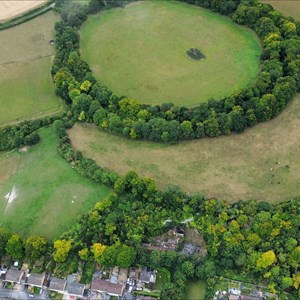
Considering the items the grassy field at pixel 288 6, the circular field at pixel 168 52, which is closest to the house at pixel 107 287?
the circular field at pixel 168 52

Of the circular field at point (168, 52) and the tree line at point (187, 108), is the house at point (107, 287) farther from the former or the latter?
the circular field at point (168, 52)

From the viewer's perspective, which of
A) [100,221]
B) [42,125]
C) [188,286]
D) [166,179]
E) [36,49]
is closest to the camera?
[188,286]

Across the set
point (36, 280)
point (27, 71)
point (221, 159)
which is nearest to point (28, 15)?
point (27, 71)

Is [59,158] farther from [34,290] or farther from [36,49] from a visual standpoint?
[36,49]

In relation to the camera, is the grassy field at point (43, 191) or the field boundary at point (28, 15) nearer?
the grassy field at point (43, 191)

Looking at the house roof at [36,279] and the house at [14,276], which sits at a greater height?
the house roof at [36,279]

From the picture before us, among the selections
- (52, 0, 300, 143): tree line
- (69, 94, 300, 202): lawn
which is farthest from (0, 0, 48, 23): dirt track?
(69, 94, 300, 202): lawn

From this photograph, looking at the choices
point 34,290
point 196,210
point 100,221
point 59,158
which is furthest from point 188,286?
point 59,158

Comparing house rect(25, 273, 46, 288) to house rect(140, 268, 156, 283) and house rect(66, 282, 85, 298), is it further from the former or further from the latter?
house rect(140, 268, 156, 283)
